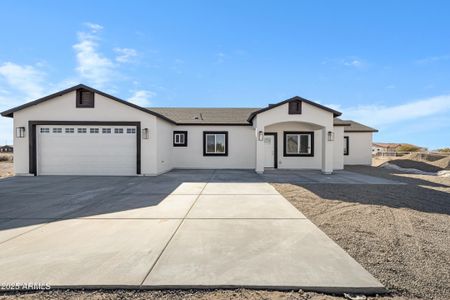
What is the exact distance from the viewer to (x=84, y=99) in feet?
38.8

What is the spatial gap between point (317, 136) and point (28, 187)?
15544mm

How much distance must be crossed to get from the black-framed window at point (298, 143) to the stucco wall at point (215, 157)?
7.69ft

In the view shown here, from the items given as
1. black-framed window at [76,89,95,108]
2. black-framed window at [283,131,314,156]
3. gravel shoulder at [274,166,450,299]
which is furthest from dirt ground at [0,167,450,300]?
black-framed window at [76,89,95,108]

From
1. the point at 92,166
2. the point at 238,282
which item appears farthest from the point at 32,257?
the point at 92,166

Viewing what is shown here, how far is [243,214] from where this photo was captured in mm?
5258

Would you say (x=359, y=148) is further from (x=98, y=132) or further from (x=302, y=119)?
(x=98, y=132)

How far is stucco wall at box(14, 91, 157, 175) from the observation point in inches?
462

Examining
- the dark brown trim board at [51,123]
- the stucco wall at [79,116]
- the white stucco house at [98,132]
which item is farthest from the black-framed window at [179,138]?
the dark brown trim board at [51,123]

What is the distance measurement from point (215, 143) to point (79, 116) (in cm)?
805

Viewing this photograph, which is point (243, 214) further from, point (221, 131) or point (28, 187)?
point (221, 131)

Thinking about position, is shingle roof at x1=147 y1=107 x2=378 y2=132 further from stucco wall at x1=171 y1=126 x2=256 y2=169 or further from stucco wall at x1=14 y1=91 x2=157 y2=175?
stucco wall at x1=14 y1=91 x2=157 y2=175

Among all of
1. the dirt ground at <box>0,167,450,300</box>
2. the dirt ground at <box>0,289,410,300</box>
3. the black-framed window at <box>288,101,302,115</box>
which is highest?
the black-framed window at <box>288,101,302,115</box>

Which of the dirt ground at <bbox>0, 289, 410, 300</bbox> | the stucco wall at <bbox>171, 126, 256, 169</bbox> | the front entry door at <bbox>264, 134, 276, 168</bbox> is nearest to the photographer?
the dirt ground at <bbox>0, 289, 410, 300</bbox>

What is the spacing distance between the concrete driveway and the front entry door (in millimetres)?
9350
